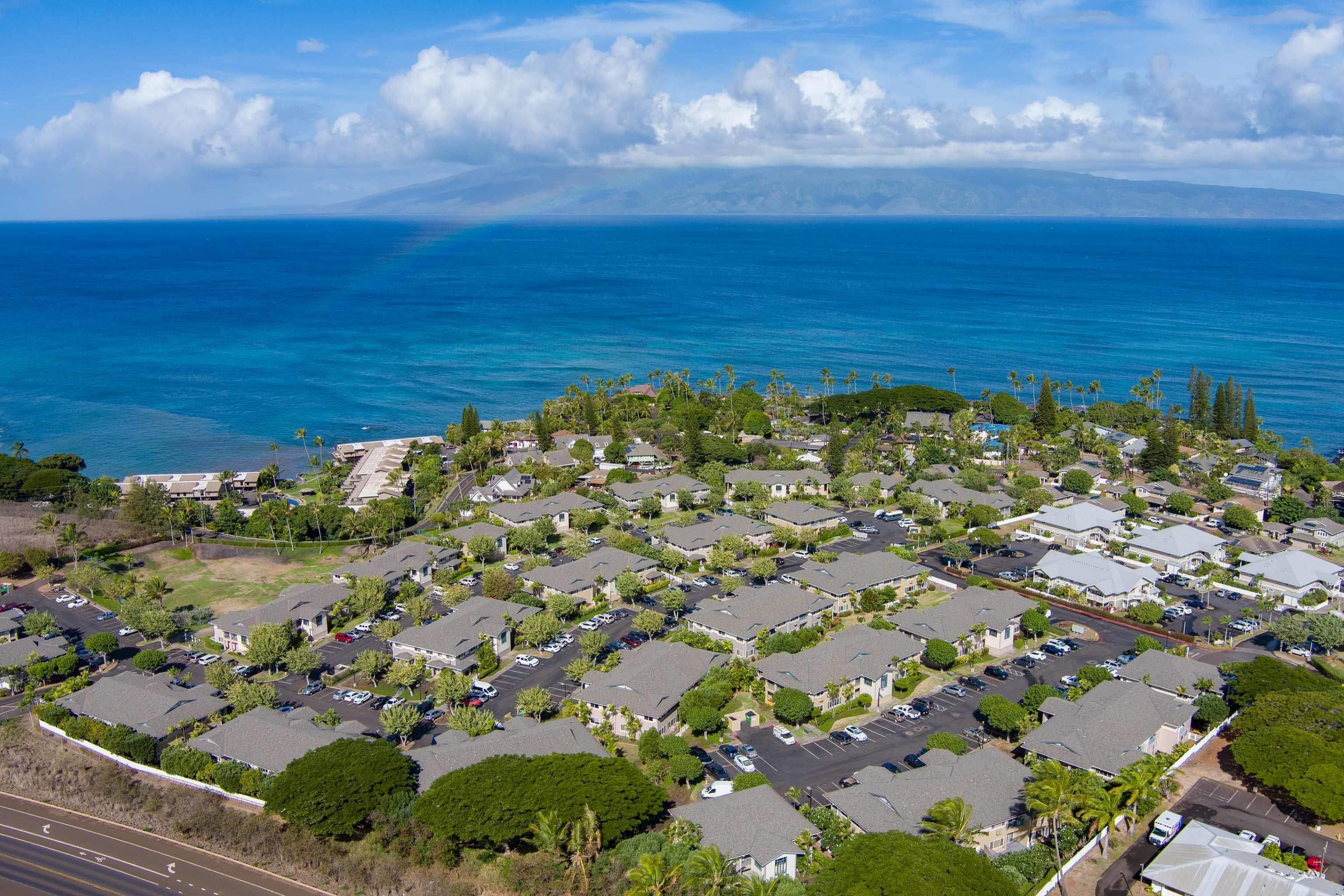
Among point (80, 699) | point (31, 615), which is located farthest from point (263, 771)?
point (31, 615)

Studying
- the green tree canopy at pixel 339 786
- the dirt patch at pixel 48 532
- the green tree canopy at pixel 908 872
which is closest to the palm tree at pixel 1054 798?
the green tree canopy at pixel 908 872

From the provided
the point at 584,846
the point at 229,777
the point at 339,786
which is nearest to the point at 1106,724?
the point at 584,846

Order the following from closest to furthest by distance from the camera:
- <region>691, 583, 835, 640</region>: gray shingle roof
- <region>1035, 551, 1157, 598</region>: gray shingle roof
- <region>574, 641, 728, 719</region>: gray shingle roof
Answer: <region>574, 641, 728, 719</region>: gray shingle roof
<region>691, 583, 835, 640</region>: gray shingle roof
<region>1035, 551, 1157, 598</region>: gray shingle roof

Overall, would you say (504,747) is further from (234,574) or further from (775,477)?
(775,477)

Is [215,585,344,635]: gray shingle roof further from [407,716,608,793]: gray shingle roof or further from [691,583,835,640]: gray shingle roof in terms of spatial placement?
[691,583,835,640]: gray shingle roof

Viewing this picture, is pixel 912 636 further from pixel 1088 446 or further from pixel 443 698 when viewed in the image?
pixel 1088 446

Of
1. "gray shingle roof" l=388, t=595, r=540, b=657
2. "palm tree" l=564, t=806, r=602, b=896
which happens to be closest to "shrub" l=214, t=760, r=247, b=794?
"gray shingle roof" l=388, t=595, r=540, b=657

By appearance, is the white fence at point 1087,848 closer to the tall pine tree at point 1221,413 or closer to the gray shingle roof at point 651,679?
the gray shingle roof at point 651,679

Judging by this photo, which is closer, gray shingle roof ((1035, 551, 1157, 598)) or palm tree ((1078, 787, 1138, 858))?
palm tree ((1078, 787, 1138, 858))
